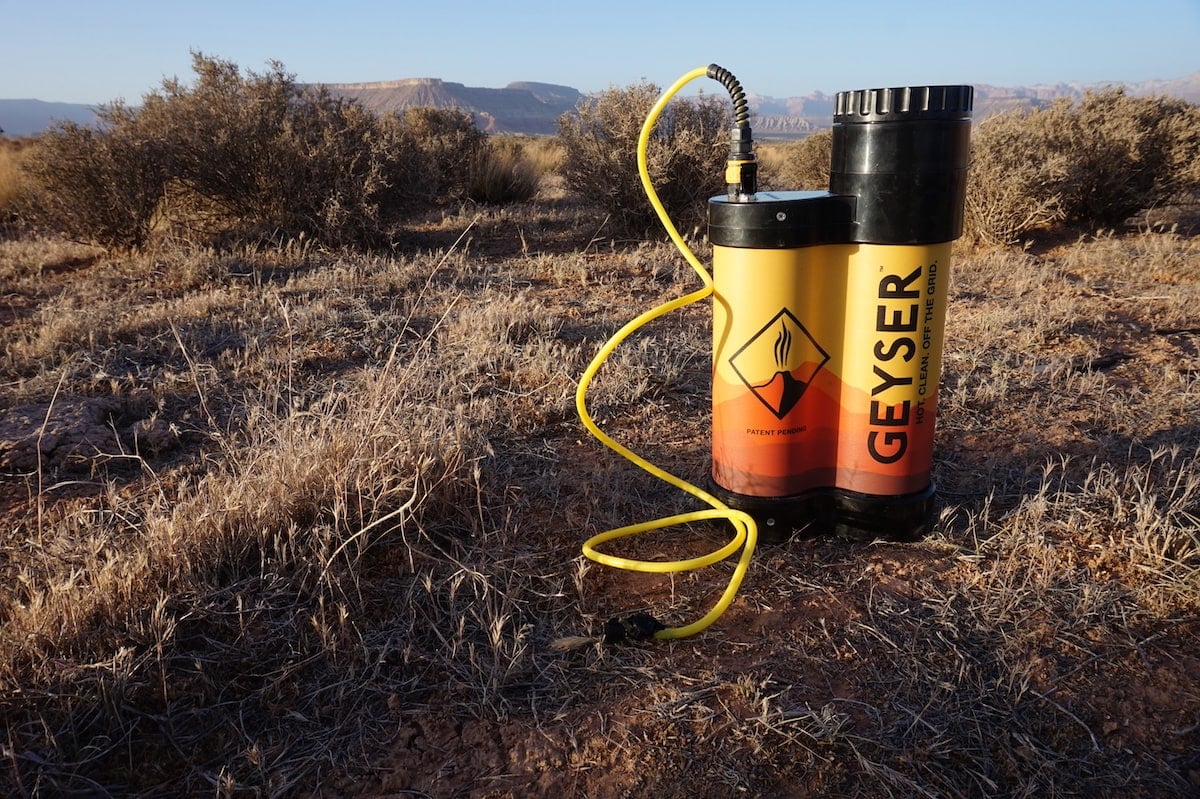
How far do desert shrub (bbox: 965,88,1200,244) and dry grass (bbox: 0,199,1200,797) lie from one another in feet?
11.7

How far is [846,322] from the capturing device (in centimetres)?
202

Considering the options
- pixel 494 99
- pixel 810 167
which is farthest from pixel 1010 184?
pixel 494 99

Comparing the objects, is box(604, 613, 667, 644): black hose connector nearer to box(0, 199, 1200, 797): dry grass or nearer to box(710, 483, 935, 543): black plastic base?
box(0, 199, 1200, 797): dry grass

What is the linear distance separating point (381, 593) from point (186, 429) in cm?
162

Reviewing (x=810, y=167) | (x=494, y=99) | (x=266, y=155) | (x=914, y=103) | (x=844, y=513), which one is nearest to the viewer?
(x=914, y=103)

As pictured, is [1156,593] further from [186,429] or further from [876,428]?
[186,429]

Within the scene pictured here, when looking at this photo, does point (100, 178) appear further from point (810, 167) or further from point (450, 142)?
point (810, 167)

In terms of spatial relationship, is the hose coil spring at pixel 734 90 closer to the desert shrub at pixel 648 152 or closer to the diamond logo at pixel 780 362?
the diamond logo at pixel 780 362

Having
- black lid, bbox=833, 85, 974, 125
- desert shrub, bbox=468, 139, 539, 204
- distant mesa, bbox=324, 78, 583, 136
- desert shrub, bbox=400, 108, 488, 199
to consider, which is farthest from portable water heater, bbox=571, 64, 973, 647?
distant mesa, bbox=324, 78, 583, 136

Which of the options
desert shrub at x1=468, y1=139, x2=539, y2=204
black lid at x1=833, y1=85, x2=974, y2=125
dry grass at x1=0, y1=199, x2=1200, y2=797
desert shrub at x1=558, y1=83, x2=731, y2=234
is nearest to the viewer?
dry grass at x1=0, y1=199, x2=1200, y2=797

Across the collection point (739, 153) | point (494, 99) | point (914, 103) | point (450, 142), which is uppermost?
point (494, 99)

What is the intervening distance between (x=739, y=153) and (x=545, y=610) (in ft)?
4.43

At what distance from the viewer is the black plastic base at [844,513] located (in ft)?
7.03

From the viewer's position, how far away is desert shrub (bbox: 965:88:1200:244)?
646cm
